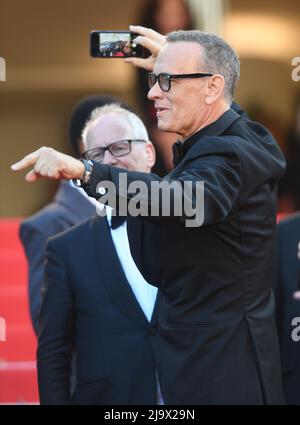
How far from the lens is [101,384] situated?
10.8 feet

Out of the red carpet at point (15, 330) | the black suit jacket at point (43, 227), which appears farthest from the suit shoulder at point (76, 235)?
the red carpet at point (15, 330)

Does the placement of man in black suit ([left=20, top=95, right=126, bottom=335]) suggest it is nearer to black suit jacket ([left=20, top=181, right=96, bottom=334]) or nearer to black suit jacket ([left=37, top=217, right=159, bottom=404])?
black suit jacket ([left=20, top=181, right=96, bottom=334])

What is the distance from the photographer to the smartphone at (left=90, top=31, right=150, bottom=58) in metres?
3.20

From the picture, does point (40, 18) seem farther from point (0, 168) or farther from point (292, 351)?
point (292, 351)

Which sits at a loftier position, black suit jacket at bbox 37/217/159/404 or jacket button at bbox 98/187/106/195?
jacket button at bbox 98/187/106/195

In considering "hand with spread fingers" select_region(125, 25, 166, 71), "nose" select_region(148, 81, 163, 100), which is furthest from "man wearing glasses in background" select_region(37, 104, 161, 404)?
"nose" select_region(148, 81, 163, 100)

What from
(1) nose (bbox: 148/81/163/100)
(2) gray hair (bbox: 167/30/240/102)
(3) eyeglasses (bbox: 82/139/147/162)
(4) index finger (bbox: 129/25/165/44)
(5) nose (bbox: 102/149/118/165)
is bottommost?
(5) nose (bbox: 102/149/118/165)

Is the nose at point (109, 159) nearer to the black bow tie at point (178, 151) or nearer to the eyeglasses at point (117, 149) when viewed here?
the eyeglasses at point (117, 149)

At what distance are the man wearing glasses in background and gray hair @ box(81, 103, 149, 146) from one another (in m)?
0.03

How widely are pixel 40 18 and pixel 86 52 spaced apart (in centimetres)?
47

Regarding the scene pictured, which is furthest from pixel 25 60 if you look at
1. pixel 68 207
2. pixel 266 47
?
pixel 68 207

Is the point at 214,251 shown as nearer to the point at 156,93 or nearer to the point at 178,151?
the point at 178,151

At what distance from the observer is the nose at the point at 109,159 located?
11.6 ft
